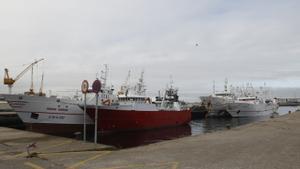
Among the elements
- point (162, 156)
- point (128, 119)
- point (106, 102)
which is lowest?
point (128, 119)

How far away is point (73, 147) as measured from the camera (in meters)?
12.0

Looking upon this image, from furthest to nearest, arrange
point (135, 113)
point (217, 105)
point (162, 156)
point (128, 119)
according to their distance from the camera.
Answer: point (217, 105) < point (135, 113) < point (128, 119) < point (162, 156)

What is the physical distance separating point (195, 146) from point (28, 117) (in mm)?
18541

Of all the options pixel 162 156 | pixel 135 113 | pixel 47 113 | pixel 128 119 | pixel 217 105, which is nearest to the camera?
pixel 162 156

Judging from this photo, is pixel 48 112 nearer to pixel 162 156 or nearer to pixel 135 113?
pixel 135 113

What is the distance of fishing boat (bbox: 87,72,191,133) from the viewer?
29188 millimetres

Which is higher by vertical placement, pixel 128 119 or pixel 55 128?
pixel 128 119

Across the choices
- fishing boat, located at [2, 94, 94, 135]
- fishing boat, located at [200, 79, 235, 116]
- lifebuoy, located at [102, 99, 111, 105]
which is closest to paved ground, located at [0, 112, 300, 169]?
fishing boat, located at [2, 94, 94, 135]

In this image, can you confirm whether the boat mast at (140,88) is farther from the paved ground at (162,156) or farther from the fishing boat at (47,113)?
the paved ground at (162,156)

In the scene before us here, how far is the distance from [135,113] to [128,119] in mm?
914

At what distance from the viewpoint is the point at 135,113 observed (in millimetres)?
30906

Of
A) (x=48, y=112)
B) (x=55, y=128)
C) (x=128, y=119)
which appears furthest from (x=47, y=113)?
(x=128, y=119)

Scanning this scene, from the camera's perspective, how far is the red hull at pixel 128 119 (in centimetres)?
2914

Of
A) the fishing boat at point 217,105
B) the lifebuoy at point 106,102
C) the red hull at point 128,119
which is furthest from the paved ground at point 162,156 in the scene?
the fishing boat at point 217,105
